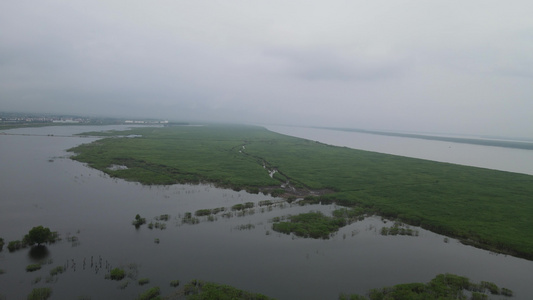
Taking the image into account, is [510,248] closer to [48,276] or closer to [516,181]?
[48,276]

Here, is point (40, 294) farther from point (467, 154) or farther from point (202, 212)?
point (467, 154)

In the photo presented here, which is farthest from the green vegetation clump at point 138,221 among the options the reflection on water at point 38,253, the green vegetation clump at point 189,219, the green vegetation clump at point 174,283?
the green vegetation clump at point 174,283

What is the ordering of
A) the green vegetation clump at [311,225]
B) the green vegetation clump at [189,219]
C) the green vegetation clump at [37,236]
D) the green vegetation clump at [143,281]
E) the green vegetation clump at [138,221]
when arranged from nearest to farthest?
the green vegetation clump at [143,281] < the green vegetation clump at [37,236] < the green vegetation clump at [311,225] < the green vegetation clump at [138,221] < the green vegetation clump at [189,219]

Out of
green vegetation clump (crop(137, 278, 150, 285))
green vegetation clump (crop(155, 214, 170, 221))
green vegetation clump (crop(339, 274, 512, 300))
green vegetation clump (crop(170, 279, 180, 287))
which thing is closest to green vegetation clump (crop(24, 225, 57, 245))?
green vegetation clump (crop(155, 214, 170, 221))

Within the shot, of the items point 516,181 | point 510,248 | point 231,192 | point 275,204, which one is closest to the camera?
point 510,248

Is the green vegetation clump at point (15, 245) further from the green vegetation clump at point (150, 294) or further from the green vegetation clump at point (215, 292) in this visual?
the green vegetation clump at point (215, 292)

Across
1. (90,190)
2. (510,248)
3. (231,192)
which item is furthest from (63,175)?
(510,248)

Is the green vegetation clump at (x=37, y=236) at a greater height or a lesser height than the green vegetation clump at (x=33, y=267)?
greater

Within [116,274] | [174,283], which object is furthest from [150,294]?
[116,274]
